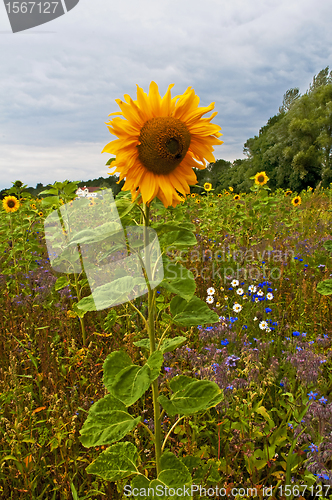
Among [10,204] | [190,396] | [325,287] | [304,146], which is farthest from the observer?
[304,146]

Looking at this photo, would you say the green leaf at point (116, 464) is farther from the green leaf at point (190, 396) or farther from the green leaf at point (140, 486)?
the green leaf at point (190, 396)

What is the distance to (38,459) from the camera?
5.67ft

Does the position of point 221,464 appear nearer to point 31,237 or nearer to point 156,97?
point 156,97

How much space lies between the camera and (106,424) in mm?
1123

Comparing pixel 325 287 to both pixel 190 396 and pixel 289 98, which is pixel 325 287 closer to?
pixel 190 396

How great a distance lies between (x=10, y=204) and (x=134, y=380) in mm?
5564

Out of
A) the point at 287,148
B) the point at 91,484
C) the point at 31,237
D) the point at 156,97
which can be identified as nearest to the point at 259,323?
the point at 91,484

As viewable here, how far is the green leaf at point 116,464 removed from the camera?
3.68 feet

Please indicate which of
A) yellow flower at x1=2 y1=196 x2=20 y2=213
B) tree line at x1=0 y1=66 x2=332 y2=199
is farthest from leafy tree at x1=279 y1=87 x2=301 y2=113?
yellow flower at x1=2 y1=196 x2=20 y2=213

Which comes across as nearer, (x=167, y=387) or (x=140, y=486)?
(x=140, y=486)

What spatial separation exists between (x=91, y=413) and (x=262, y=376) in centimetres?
145

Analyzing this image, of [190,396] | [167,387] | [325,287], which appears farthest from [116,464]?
[325,287]

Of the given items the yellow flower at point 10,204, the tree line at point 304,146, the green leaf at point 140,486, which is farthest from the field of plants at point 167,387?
the tree line at point 304,146

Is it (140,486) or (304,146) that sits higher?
(304,146)
